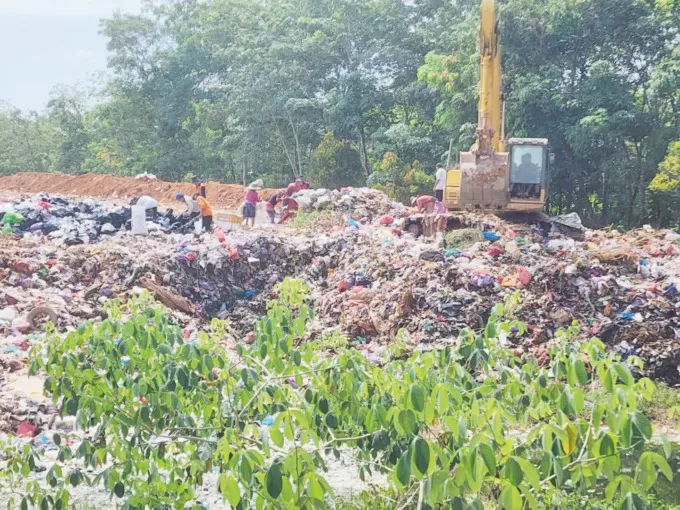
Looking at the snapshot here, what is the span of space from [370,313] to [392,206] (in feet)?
24.4

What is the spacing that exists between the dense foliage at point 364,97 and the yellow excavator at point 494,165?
5618 mm

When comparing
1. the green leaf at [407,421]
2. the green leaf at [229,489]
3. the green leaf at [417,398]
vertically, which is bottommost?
the green leaf at [229,489]

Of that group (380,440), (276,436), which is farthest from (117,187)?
(276,436)

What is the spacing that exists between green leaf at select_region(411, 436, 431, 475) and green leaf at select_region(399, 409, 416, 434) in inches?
5.0

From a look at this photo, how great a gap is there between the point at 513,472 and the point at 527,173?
37.5ft

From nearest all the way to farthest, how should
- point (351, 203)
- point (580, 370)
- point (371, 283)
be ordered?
point (580, 370) < point (371, 283) < point (351, 203)

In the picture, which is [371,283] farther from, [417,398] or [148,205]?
[417,398]

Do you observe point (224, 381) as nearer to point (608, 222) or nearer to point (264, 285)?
point (264, 285)

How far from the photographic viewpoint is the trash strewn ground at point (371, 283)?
Answer: 797cm

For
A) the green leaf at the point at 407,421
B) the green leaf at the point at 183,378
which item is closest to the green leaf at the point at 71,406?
the green leaf at the point at 183,378

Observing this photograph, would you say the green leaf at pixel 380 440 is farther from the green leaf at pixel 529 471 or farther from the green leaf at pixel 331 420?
the green leaf at pixel 529 471

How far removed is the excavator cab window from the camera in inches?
497

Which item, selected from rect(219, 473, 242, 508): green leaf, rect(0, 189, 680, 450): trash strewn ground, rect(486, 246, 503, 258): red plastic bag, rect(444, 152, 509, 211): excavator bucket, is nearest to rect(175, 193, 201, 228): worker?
rect(0, 189, 680, 450): trash strewn ground

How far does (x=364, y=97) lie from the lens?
23609mm
